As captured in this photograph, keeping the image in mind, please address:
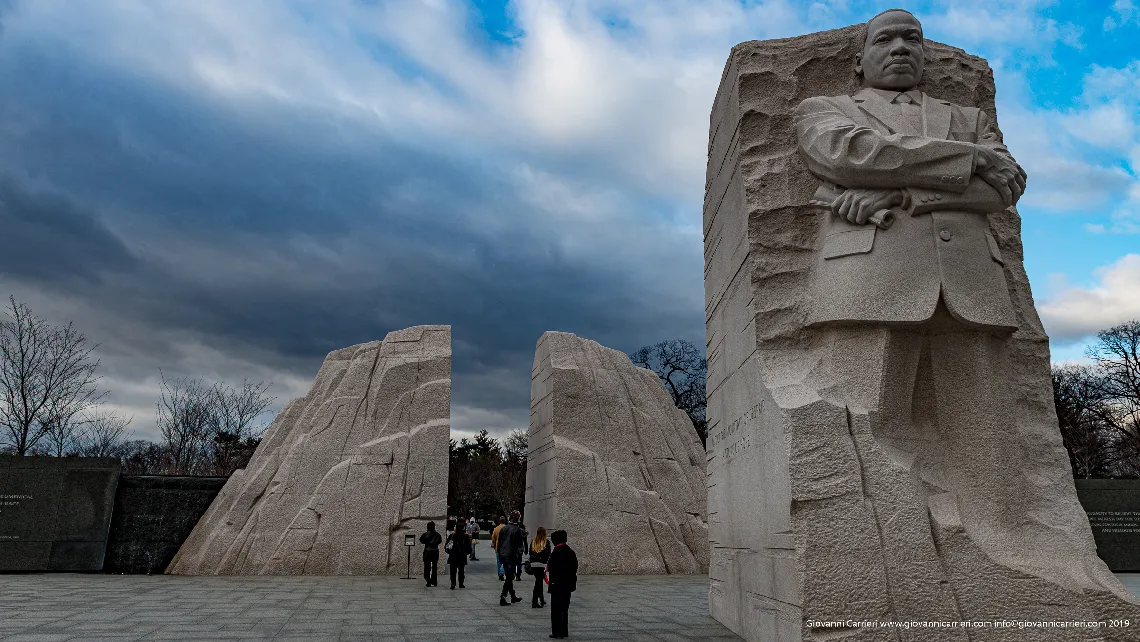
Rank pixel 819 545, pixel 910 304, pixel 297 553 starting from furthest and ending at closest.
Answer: pixel 297 553 < pixel 910 304 < pixel 819 545

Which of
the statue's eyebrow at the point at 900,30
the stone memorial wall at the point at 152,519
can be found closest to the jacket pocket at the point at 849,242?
the statue's eyebrow at the point at 900,30

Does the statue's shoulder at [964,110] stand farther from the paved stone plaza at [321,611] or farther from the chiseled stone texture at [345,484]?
the chiseled stone texture at [345,484]

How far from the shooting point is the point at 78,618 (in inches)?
279

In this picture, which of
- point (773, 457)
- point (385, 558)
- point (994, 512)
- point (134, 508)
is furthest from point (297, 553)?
point (994, 512)

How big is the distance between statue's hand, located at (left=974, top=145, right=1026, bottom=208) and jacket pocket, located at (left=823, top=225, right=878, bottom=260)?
86cm

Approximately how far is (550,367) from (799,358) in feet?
32.7

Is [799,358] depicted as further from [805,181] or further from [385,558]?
[385,558]

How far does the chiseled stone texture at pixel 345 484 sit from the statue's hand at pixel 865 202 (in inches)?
381

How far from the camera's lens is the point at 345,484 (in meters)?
13.2

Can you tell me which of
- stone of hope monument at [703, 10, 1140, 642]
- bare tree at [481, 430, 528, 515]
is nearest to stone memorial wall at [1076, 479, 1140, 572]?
stone of hope monument at [703, 10, 1140, 642]

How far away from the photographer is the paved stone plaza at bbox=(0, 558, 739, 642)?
6.42m

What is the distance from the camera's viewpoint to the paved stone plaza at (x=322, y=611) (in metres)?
6.42

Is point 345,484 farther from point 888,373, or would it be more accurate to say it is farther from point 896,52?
point 896,52

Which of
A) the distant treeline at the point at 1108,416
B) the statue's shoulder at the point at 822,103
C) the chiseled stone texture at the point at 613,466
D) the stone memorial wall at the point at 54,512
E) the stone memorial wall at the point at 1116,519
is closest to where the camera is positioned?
the statue's shoulder at the point at 822,103
